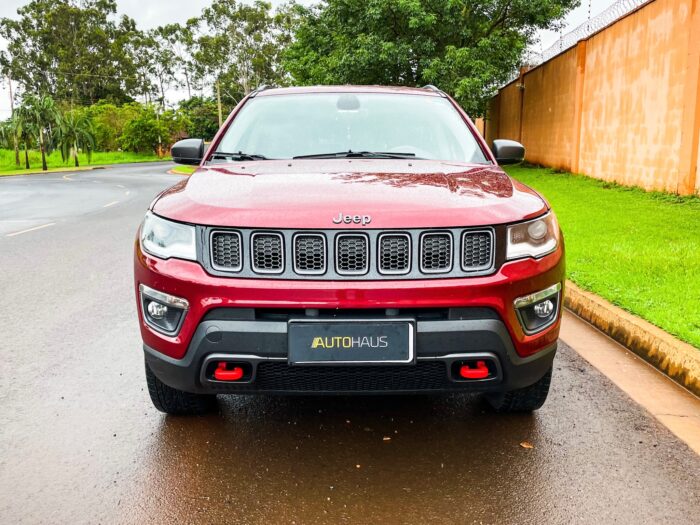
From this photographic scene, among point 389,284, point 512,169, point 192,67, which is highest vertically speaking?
point 192,67

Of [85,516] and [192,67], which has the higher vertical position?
[192,67]

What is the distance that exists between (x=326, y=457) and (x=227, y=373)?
60 centimetres

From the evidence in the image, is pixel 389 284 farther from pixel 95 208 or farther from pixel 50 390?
pixel 95 208

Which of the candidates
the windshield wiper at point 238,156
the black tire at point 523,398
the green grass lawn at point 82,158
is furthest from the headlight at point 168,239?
the green grass lawn at point 82,158

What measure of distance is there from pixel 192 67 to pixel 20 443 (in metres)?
68.5

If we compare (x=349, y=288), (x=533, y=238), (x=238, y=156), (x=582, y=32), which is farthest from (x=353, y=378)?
(x=582, y=32)

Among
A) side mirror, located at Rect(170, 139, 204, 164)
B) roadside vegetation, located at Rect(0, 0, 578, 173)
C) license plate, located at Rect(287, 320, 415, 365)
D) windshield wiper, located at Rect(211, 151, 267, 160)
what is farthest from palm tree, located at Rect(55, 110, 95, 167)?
license plate, located at Rect(287, 320, 415, 365)

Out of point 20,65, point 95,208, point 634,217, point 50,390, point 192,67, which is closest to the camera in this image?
point 50,390

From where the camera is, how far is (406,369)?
272 centimetres

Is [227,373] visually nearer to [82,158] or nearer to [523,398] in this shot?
[523,398]

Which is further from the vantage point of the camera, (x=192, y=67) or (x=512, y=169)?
(x=192, y=67)

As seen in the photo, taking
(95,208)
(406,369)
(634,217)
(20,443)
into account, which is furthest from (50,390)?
(95,208)

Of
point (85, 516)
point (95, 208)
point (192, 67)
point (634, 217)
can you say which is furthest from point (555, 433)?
point (192, 67)

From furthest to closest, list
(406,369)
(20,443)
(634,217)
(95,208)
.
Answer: (95,208), (634,217), (20,443), (406,369)
